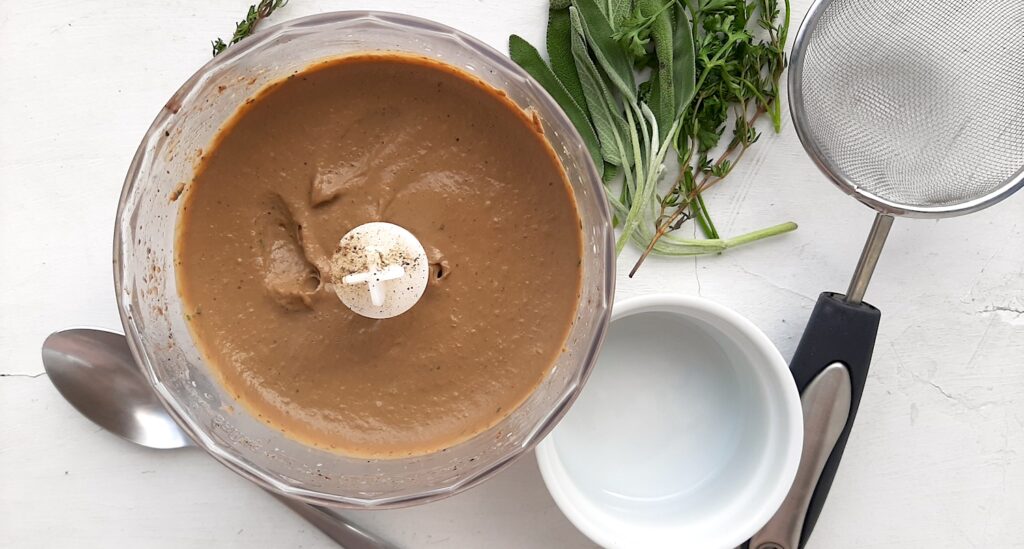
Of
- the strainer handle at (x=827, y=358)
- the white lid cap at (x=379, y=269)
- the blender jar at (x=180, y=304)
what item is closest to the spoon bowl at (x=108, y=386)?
the blender jar at (x=180, y=304)

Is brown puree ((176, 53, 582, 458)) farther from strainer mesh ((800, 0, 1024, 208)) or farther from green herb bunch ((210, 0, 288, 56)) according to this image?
strainer mesh ((800, 0, 1024, 208))

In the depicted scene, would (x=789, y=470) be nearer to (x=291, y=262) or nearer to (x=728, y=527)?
(x=728, y=527)

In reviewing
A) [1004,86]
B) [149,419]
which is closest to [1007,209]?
[1004,86]

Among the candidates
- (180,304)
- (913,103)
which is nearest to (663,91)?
(913,103)

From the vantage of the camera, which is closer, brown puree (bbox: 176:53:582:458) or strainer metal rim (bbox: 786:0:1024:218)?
brown puree (bbox: 176:53:582:458)

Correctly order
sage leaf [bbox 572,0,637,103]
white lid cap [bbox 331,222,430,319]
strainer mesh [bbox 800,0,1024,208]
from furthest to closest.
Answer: strainer mesh [bbox 800,0,1024,208], sage leaf [bbox 572,0,637,103], white lid cap [bbox 331,222,430,319]

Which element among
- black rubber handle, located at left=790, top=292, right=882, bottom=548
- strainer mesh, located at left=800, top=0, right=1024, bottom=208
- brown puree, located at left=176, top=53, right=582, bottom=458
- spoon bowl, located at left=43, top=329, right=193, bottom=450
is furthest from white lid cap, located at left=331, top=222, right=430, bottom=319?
strainer mesh, located at left=800, top=0, right=1024, bottom=208

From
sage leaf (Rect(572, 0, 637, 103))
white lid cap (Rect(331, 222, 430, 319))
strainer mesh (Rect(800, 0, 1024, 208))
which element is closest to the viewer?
white lid cap (Rect(331, 222, 430, 319))

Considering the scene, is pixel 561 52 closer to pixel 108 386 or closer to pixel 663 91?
pixel 663 91
